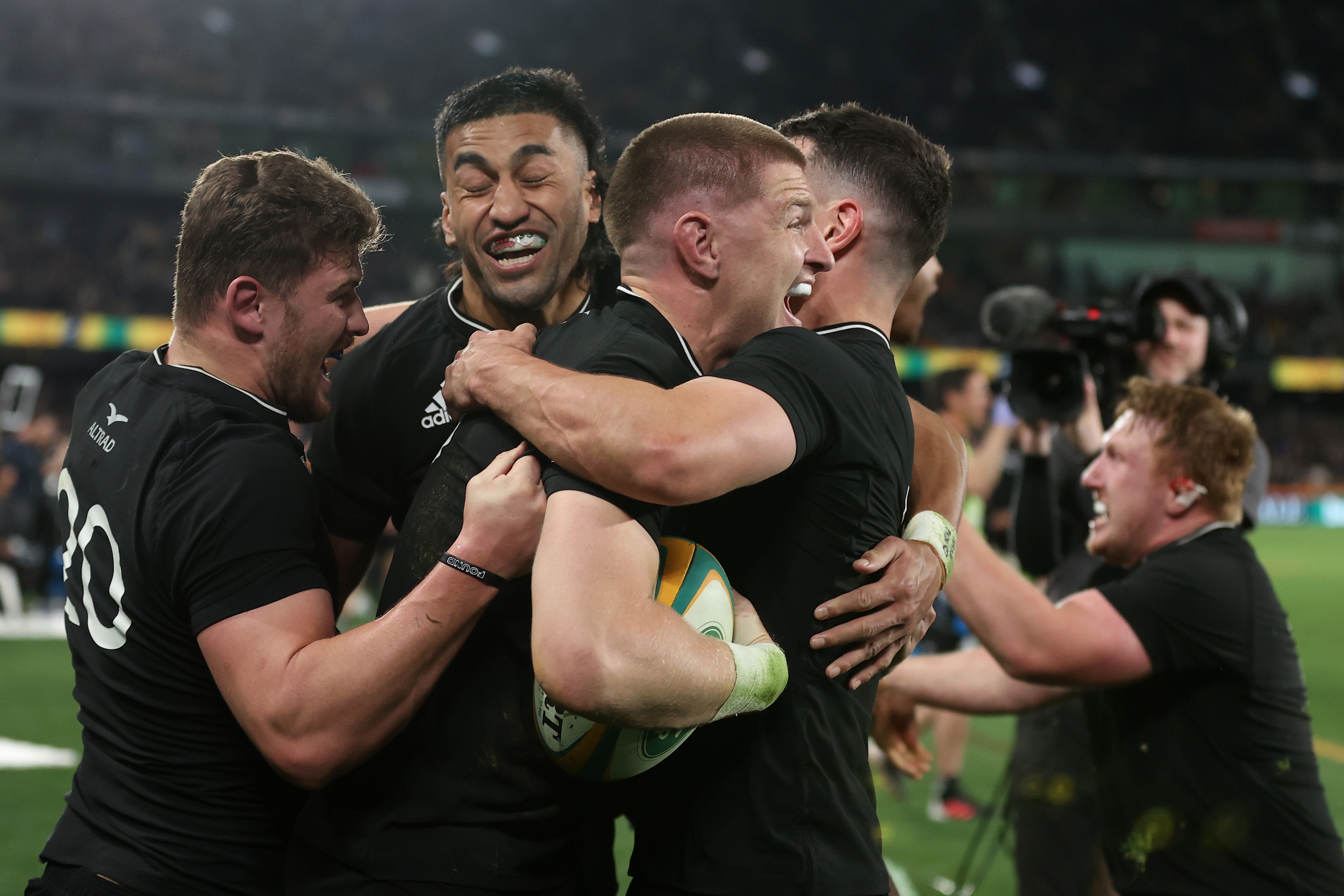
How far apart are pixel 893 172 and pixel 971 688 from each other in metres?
1.97

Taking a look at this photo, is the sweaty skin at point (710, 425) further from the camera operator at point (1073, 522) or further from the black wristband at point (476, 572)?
the camera operator at point (1073, 522)

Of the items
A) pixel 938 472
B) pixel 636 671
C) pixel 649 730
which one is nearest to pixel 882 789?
pixel 938 472

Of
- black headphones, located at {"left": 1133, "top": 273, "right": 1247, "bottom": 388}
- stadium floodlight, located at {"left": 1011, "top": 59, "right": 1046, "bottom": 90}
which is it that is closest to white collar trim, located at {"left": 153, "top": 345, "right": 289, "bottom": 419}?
black headphones, located at {"left": 1133, "top": 273, "right": 1247, "bottom": 388}

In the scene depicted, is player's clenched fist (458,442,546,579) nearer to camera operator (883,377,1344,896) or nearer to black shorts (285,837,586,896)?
black shorts (285,837,586,896)

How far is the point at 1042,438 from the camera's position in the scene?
15.4 feet

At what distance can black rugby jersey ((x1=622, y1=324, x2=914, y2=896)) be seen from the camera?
6.88 ft

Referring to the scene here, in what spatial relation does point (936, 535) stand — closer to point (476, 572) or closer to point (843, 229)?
point (843, 229)

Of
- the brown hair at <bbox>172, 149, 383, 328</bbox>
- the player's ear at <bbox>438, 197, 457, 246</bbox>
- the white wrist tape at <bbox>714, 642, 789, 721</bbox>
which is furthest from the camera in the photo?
the player's ear at <bbox>438, 197, 457, 246</bbox>

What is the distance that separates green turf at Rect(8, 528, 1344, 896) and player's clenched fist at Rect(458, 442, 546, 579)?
402cm

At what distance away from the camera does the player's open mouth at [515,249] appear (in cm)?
297

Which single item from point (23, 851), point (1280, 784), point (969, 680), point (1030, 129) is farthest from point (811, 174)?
point (1030, 129)

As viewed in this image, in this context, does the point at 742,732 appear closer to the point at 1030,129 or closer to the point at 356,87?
the point at 356,87

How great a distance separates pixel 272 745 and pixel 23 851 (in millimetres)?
4480

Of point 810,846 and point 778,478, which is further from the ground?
point 778,478
